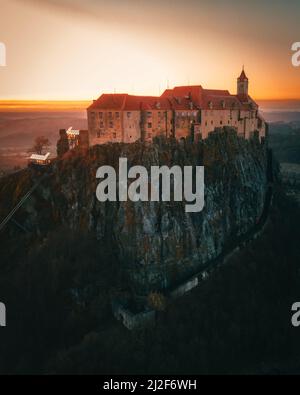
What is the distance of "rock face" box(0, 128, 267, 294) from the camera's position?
23141 millimetres

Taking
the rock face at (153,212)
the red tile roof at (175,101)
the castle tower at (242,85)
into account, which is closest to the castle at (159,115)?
the red tile roof at (175,101)

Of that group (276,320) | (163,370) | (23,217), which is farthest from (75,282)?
(276,320)

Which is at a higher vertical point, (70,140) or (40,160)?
(70,140)

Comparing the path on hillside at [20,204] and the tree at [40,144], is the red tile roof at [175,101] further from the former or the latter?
the path on hillside at [20,204]

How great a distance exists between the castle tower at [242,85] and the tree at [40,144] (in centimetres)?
1319

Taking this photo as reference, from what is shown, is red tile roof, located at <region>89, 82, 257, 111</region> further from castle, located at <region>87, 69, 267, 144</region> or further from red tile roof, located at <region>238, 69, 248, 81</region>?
red tile roof, located at <region>238, 69, 248, 81</region>

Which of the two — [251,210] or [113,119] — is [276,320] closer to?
[251,210]

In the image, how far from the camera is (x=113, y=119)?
22.9 metres

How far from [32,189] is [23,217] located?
73.7 inches

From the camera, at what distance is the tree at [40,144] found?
86.3ft

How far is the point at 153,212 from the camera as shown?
2323cm

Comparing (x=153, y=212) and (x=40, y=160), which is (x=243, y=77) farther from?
(x=40, y=160)

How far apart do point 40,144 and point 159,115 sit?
872 cm

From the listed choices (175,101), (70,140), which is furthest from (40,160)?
(175,101)
